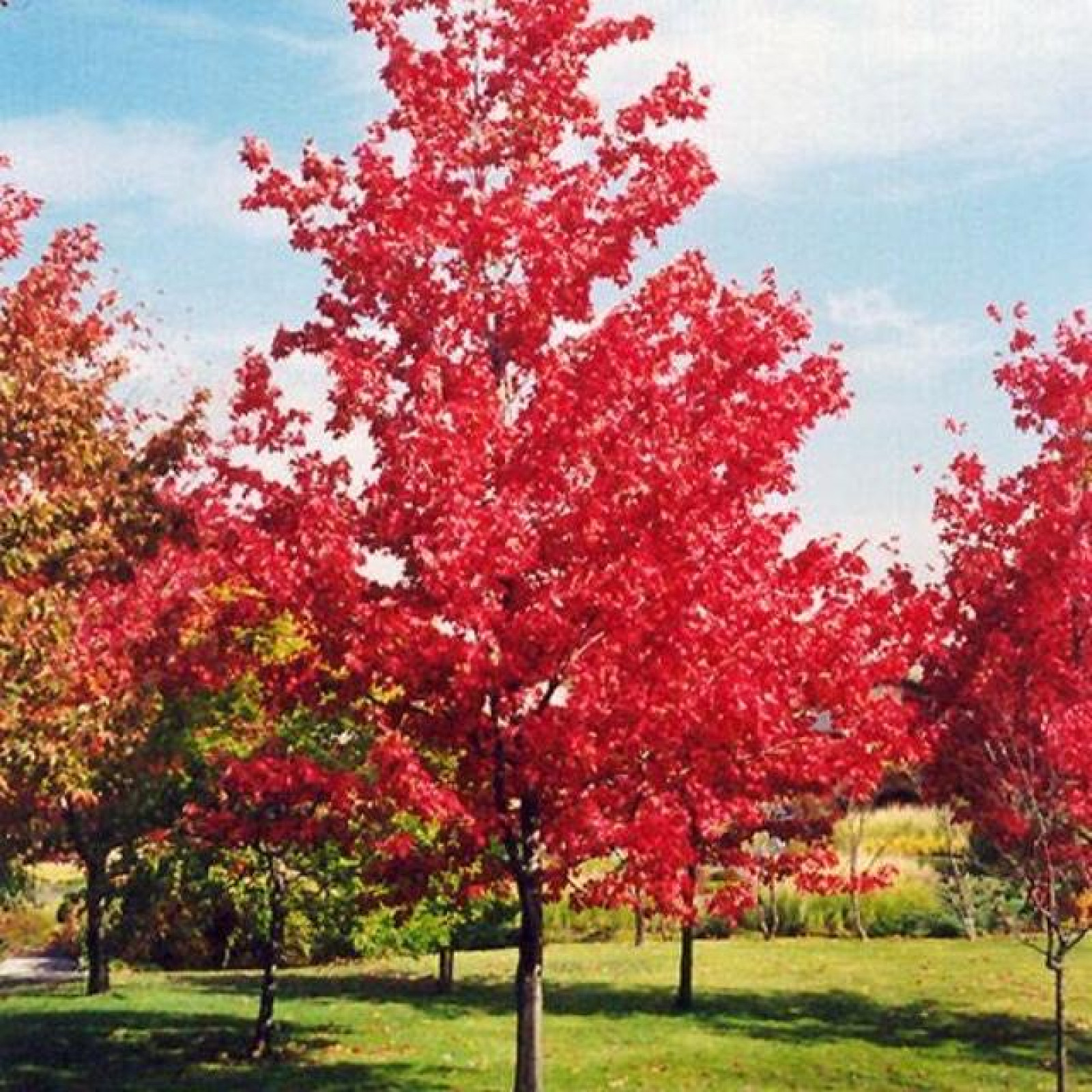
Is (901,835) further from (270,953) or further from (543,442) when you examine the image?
(543,442)

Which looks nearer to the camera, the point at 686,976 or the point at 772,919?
the point at 686,976

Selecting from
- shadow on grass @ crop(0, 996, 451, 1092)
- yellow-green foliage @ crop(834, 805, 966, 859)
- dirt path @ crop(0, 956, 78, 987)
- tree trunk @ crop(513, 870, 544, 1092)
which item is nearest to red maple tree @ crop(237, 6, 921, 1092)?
tree trunk @ crop(513, 870, 544, 1092)

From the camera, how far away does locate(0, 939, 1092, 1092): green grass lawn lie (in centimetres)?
1741

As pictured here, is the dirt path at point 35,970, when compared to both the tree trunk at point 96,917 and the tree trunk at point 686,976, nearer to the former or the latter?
the tree trunk at point 96,917

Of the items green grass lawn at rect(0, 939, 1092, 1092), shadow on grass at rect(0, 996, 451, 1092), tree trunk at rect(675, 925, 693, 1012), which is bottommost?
shadow on grass at rect(0, 996, 451, 1092)

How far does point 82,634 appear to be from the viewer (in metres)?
21.2

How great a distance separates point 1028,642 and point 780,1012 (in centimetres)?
810

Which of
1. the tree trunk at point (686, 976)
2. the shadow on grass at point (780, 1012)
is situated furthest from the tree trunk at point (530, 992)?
the tree trunk at point (686, 976)

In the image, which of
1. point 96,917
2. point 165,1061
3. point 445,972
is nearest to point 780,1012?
point 445,972

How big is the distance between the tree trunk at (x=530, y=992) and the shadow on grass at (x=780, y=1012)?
7143mm

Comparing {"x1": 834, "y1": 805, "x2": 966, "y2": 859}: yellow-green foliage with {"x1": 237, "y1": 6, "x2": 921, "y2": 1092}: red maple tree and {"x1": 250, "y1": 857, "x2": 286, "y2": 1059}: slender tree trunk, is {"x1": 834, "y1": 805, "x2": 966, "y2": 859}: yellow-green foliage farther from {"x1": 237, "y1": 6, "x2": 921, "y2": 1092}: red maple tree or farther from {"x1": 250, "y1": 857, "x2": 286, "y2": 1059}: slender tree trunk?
{"x1": 237, "y1": 6, "x2": 921, "y2": 1092}: red maple tree

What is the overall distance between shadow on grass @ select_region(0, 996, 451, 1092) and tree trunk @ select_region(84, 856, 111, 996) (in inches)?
95.8

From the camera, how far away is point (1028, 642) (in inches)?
711

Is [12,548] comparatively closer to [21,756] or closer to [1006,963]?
[21,756]
